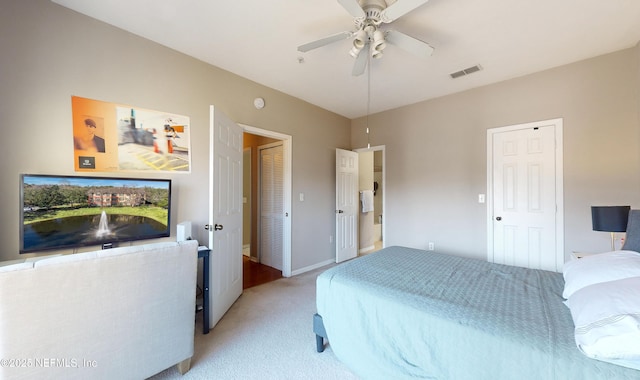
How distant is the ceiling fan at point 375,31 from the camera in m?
1.62

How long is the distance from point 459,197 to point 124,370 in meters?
3.88

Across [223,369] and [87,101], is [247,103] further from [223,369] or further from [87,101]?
[223,369]

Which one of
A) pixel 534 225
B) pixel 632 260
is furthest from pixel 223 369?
pixel 534 225

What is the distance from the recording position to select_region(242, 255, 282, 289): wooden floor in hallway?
3418 mm

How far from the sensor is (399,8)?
162cm

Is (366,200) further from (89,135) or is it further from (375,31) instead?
(89,135)

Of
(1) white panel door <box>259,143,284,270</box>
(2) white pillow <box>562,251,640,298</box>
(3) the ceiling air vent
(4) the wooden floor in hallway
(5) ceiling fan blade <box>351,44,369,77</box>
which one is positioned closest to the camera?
(2) white pillow <box>562,251,640,298</box>

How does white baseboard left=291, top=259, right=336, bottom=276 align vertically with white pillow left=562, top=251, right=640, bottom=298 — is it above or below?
below

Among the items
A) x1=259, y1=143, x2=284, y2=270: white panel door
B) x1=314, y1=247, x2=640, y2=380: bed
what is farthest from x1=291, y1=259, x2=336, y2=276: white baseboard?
x1=314, y1=247, x2=640, y2=380: bed

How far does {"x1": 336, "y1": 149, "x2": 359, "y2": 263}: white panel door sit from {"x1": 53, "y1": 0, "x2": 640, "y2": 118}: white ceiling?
157 centimetres

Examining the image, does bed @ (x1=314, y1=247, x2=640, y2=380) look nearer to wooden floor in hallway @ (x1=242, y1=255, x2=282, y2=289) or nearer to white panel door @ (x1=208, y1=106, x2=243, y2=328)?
white panel door @ (x1=208, y1=106, x2=243, y2=328)

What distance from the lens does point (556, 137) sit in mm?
2854

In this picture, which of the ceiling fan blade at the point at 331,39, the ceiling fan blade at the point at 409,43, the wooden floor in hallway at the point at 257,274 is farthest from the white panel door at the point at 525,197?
the wooden floor in hallway at the point at 257,274

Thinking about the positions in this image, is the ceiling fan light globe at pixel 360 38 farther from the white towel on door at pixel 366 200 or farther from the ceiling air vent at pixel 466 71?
the white towel on door at pixel 366 200
